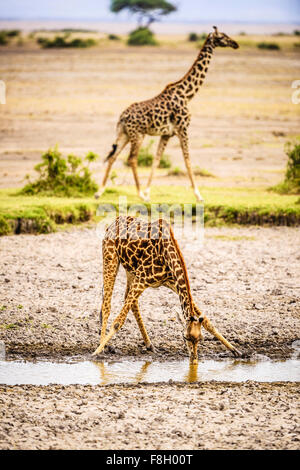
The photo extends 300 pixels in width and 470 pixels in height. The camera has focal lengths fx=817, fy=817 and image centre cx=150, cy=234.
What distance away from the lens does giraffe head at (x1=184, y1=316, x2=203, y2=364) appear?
702 cm

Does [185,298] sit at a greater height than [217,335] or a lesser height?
greater

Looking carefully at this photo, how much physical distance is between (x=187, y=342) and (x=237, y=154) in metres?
11.9

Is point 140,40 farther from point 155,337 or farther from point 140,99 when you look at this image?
point 155,337

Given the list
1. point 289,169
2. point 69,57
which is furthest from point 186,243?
point 69,57

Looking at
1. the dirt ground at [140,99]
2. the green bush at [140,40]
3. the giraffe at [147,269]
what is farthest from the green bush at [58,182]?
the green bush at [140,40]

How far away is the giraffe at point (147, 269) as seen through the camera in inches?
283

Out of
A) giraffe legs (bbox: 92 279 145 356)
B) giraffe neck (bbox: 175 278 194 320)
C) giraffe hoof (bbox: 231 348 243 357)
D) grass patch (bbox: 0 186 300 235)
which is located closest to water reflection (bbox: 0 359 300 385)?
giraffe hoof (bbox: 231 348 243 357)

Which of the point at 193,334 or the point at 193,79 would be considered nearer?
the point at 193,334

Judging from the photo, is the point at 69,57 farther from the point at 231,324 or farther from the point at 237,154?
the point at 231,324

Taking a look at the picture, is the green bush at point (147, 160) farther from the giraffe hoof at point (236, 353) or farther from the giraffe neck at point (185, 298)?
the giraffe neck at point (185, 298)

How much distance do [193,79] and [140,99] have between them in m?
12.3

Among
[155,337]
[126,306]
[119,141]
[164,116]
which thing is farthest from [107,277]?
[119,141]

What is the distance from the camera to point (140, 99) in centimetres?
2541

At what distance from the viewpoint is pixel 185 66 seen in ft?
106
